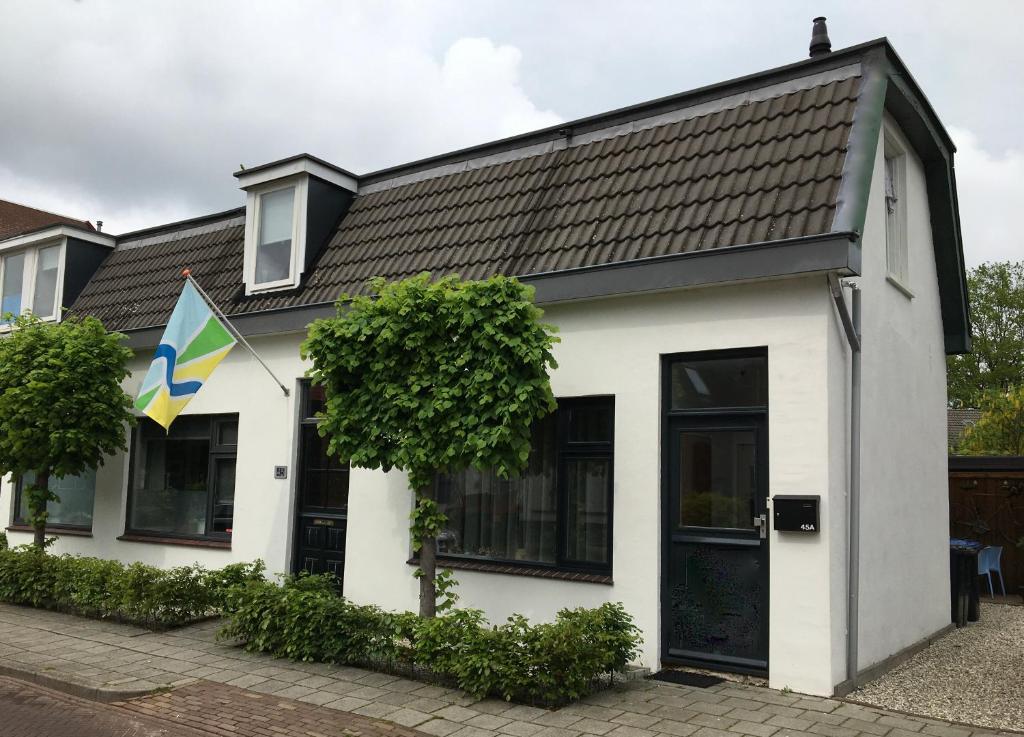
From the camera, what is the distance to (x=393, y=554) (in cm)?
964

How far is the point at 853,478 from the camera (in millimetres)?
7297

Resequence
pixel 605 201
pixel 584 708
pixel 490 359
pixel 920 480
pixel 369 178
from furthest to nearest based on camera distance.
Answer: pixel 369 178 → pixel 920 480 → pixel 605 201 → pixel 490 359 → pixel 584 708

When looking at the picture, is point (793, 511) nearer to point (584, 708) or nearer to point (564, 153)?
point (584, 708)

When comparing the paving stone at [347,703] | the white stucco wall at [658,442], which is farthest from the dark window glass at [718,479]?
the paving stone at [347,703]

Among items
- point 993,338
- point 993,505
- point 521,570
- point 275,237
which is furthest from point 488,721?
point 993,338

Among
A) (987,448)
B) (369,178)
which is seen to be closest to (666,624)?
(369,178)

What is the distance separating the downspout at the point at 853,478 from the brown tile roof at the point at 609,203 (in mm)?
748

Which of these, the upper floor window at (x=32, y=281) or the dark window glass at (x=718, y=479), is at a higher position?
the upper floor window at (x=32, y=281)

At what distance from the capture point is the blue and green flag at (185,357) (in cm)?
1016

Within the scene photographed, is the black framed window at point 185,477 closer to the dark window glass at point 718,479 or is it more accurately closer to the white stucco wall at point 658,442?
the white stucco wall at point 658,442

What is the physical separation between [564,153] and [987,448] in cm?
1518

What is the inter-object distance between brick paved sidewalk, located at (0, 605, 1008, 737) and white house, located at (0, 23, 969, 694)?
587 millimetres

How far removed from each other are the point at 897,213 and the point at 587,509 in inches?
183

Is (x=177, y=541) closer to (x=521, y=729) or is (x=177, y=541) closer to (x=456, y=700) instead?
(x=456, y=700)
